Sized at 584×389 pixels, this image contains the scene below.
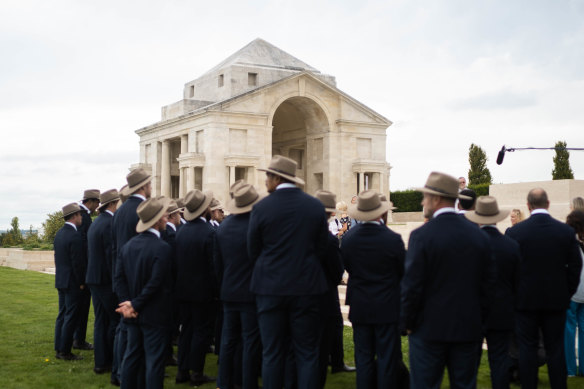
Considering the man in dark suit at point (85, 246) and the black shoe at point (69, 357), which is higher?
the man in dark suit at point (85, 246)

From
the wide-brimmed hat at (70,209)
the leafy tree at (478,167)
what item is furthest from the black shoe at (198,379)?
the leafy tree at (478,167)

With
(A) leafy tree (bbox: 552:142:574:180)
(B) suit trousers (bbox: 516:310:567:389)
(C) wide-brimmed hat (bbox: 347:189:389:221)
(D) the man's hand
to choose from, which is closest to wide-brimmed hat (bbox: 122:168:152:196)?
(D) the man's hand

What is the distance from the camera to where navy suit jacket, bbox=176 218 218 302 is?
24.7 feet

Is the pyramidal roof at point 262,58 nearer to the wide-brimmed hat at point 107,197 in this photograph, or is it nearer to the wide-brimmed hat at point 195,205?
the wide-brimmed hat at point 107,197

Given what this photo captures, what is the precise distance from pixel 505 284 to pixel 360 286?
1458mm

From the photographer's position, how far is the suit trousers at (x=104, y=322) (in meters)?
8.14

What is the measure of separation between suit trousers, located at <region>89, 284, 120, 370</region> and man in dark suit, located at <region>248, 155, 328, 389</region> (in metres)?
3.03

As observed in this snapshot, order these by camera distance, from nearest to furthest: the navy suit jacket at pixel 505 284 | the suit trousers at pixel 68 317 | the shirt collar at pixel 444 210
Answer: the shirt collar at pixel 444 210
the navy suit jacket at pixel 505 284
the suit trousers at pixel 68 317

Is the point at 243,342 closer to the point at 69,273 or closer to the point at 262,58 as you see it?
the point at 69,273

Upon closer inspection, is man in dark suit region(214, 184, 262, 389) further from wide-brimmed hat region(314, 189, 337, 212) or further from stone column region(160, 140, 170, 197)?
stone column region(160, 140, 170, 197)

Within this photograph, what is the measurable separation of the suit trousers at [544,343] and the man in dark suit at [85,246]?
621 centimetres

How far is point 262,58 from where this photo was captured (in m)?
45.3

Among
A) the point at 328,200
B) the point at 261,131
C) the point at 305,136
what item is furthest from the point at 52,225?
the point at 328,200

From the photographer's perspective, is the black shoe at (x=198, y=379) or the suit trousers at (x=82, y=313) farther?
the suit trousers at (x=82, y=313)
